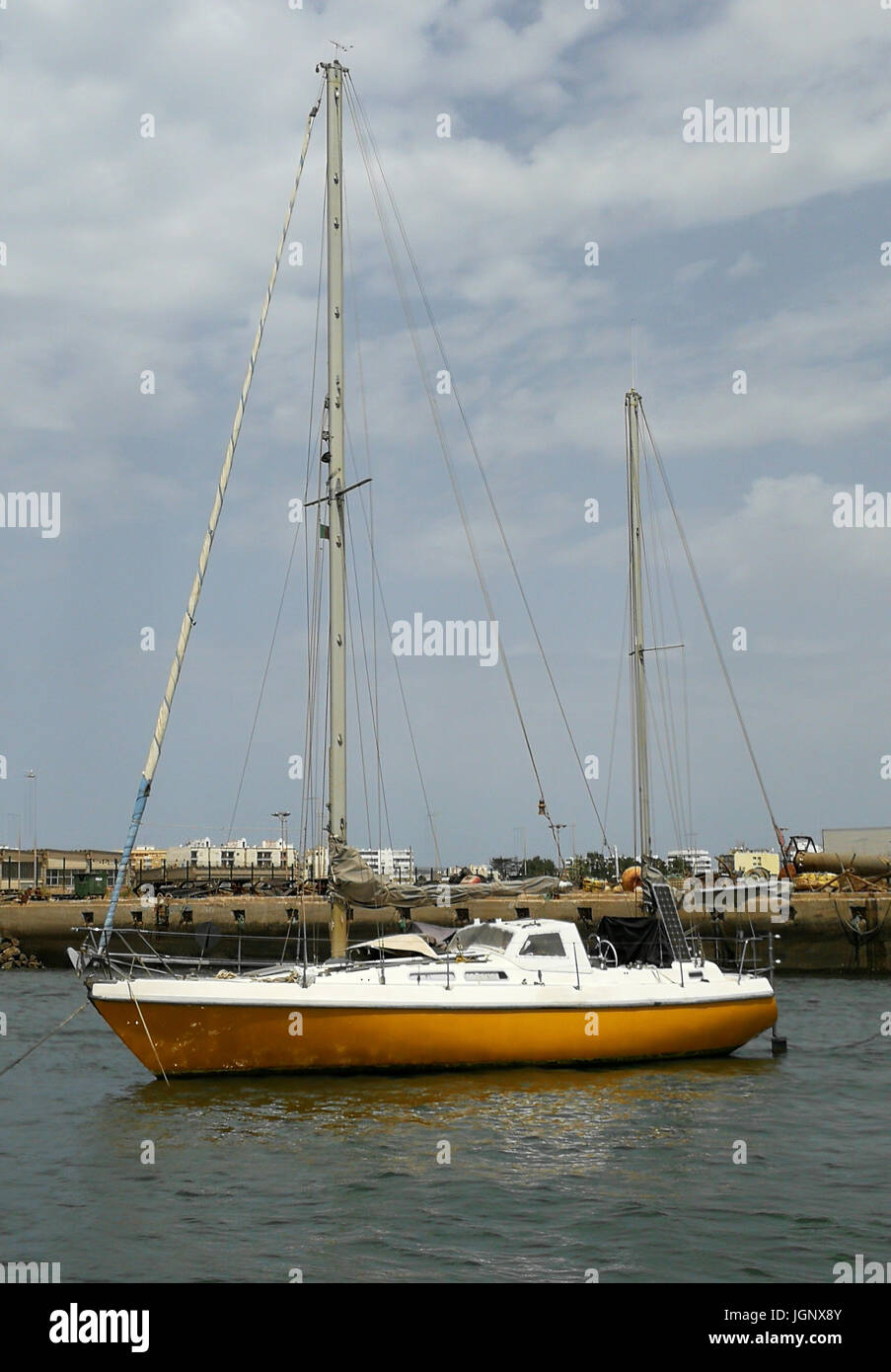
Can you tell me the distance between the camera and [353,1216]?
1341 centimetres

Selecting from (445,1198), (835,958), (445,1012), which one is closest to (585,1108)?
(445,1012)

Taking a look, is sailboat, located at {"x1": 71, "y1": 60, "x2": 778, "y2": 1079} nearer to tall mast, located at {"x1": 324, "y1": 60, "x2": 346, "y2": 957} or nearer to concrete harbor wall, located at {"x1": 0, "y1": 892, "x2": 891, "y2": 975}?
tall mast, located at {"x1": 324, "y1": 60, "x2": 346, "y2": 957}

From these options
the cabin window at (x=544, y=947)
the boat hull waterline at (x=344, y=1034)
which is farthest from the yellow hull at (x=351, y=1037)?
the cabin window at (x=544, y=947)

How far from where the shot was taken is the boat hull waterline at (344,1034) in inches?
787

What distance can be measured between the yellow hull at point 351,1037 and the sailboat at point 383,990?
2 cm

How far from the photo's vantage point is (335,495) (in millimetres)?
23203

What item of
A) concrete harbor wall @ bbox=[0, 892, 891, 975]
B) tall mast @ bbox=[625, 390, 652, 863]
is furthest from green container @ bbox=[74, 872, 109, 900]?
tall mast @ bbox=[625, 390, 652, 863]

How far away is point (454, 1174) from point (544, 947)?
7113 millimetres

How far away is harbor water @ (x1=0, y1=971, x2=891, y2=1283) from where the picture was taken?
39.7ft

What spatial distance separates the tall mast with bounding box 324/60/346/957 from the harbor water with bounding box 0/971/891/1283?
4.72m

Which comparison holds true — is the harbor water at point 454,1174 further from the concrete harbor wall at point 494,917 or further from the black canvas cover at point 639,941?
the concrete harbor wall at point 494,917

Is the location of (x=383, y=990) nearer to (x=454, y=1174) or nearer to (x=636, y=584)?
(x=454, y=1174)
